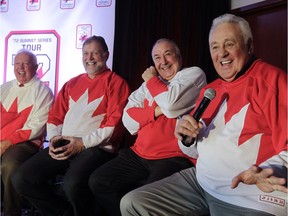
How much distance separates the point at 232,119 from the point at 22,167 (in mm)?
1407

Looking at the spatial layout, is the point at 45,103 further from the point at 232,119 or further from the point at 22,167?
the point at 232,119

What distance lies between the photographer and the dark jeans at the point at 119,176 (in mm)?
1814

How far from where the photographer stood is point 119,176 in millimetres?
1848

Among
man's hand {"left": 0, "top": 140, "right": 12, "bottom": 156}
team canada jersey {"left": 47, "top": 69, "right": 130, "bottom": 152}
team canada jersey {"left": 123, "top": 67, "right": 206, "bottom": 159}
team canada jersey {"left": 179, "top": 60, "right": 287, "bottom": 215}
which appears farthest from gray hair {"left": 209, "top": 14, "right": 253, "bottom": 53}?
man's hand {"left": 0, "top": 140, "right": 12, "bottom": 156}

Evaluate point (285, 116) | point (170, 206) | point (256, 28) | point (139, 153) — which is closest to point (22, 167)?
point (139, 153)

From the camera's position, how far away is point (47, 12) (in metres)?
3.23

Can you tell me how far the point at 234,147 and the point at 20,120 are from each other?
5.79ft

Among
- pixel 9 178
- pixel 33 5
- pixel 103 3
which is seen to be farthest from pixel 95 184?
pixel 33 5

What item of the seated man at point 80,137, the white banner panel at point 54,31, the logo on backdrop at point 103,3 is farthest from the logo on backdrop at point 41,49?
the seated man at point 80,137

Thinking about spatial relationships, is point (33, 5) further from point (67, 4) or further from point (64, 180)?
point (64, 180)

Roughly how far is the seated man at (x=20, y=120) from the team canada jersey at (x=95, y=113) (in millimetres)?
165

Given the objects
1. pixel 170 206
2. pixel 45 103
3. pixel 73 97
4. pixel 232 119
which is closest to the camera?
pixel 232 119

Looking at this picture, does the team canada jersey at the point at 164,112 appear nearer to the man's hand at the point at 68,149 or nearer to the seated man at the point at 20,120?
the man's hand at the point at 68,149

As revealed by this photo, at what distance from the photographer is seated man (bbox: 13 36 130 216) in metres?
2.01
